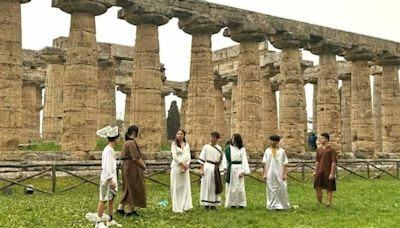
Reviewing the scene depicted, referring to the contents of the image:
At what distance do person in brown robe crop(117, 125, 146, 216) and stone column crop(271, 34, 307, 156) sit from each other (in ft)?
61.6

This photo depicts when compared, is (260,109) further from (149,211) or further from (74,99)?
(149,211)

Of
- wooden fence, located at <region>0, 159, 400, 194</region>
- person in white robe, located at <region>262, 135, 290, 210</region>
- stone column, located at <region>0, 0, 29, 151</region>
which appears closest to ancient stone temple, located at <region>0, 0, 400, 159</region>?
stone column, located at <region>0, 0, 29, 151</region>

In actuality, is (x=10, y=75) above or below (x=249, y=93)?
above

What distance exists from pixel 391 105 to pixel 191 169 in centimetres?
1922

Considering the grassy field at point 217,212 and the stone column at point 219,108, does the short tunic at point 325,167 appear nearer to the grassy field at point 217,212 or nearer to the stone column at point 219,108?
the grassy field at point 217,212

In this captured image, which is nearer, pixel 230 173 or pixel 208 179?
pixel 208 179

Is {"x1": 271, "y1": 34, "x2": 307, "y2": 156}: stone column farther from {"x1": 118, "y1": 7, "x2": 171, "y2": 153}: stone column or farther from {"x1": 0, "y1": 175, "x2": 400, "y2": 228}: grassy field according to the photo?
{"x1": 0, "y1": 175, "x2": 400, "y2": 228}: grassy field

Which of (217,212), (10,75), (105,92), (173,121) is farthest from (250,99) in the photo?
(173,121)

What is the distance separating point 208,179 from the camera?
50.3 feet

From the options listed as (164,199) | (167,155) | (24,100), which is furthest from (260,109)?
(24,100)

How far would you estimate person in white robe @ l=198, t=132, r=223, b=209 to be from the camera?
15.2 metres

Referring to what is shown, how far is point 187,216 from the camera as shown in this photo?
13758mm

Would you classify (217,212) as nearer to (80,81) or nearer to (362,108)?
(80,81)

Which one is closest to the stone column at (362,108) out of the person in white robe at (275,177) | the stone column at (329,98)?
the stone column at (329,98)
